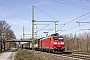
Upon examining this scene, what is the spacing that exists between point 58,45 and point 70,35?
36687mm

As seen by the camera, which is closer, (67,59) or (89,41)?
(67,59)

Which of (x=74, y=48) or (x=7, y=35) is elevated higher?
(x=7, y=35)

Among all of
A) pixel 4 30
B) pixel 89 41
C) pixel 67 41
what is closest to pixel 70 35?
pixel 67 41

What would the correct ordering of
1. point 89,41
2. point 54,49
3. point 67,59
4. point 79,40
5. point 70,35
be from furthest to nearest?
point 70,35, point 79,40, point 89,41, point 54,49, point 67,59

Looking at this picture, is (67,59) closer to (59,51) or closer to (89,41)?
(59,51)

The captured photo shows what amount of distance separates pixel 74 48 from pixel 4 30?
2375 centimetres

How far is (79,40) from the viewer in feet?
208

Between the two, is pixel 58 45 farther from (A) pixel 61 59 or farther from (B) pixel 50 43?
(A) pixel 61 59

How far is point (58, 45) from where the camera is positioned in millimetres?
37812

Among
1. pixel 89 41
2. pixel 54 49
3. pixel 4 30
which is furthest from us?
pixel 4 30

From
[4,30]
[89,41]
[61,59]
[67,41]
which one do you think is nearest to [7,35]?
[4,30]

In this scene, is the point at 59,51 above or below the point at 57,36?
below

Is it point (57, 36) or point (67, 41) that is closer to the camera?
point (57, 36)

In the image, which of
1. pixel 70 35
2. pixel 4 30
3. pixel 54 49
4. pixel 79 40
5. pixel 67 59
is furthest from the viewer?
pixel 70 35
